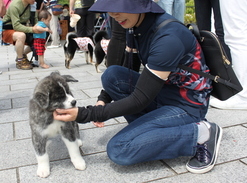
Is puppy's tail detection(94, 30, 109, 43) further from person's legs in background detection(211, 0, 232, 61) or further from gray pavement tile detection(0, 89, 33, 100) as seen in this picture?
person's legs in background detection(211, 0, 232, 61)

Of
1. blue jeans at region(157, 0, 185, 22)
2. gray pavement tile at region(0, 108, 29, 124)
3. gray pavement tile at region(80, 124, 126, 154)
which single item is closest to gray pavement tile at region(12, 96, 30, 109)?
gray pavement tile at region(0, 108, 29, 124)

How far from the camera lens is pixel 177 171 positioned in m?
2.23

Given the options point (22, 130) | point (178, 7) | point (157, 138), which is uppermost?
point (178, 7)

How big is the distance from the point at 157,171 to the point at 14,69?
5.60 metres

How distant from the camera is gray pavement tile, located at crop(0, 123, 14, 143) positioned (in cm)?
296

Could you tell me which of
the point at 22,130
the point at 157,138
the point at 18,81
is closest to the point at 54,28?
the point at 18,81

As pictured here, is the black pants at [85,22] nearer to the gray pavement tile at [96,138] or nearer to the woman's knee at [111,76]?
the gray pavement tile at [96,138]

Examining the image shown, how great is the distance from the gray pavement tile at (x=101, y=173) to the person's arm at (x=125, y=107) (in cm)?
47

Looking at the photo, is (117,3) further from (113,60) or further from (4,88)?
(4,88)

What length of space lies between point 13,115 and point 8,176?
151 cm

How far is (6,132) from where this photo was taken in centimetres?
311

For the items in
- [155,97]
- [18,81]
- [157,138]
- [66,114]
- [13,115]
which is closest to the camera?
[66,114]

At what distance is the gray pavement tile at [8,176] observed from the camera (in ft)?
7.23

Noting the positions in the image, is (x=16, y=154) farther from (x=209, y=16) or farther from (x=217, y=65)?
(x=209, y=16)
